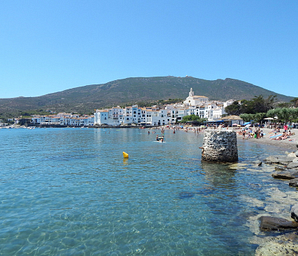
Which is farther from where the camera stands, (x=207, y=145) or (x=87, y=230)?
(x=207, y=145)

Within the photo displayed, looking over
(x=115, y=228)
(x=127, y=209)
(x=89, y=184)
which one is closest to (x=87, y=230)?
(x=115, y=228)

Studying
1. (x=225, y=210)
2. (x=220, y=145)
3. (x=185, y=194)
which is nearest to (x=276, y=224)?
(x=225, y=210)

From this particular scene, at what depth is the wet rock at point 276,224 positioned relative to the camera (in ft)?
21.3

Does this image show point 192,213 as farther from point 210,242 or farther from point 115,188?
point 115,188

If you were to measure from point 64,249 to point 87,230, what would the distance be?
0.99 metres

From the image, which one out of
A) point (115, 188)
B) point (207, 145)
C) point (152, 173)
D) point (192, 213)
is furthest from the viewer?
point (207, 145)

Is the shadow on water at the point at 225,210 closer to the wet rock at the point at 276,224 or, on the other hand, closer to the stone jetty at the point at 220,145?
the wet rock at the point at 276,224

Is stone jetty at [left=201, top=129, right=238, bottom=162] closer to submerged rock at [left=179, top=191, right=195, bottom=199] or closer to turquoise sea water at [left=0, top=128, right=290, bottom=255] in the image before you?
turquoise sea water at [left=0, top=128, right=290, bottom=255]

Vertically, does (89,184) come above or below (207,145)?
below

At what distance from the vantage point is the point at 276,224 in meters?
6.60

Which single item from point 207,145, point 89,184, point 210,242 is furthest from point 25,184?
point 207,145

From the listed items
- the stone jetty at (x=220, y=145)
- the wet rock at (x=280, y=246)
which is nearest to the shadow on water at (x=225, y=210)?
the wet rock at (x=280, y=246)

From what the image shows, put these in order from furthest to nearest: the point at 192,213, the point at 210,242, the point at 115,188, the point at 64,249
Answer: the point at 115,188, the point at 192,213, the point at 210,242, the point at 64,249

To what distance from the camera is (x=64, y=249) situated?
559 centimetres
